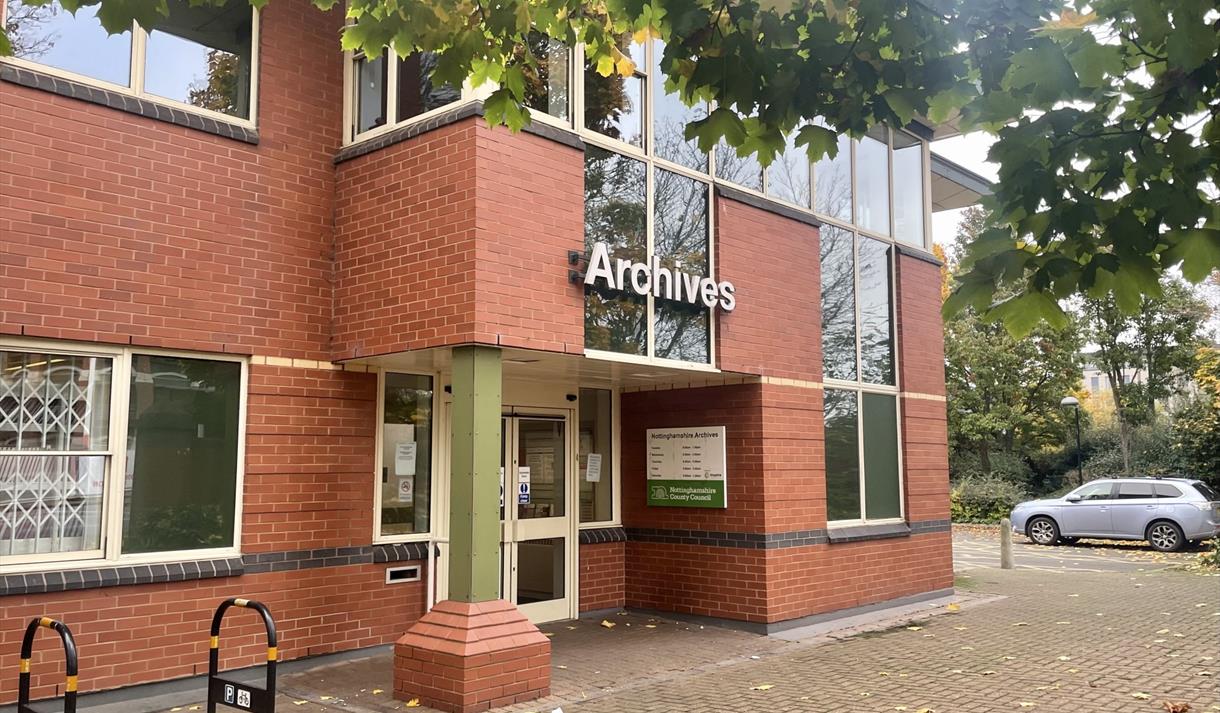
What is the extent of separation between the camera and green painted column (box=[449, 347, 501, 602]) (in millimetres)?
7352

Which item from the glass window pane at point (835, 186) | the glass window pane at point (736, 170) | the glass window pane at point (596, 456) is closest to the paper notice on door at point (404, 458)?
the glass window pane at point (596, 456)

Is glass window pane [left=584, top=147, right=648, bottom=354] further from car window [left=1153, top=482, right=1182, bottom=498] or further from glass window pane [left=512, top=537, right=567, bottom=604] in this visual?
car window [left=1153, top=482, right=1182, bottom=498]

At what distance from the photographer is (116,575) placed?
7.05 meters

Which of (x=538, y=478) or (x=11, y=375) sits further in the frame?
(x=538, y=478)

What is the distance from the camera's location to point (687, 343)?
948 centimetres

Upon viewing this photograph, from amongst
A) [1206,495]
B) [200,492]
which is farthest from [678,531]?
[1206,495]

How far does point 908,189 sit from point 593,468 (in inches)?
232

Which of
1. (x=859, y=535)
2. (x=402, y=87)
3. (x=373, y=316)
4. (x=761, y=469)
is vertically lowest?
(x=859, y=535)

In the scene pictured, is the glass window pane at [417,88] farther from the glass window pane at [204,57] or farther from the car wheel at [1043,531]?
the car wheel at [1043,531]

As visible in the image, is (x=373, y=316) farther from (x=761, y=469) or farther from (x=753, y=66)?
(x=753, y=66)

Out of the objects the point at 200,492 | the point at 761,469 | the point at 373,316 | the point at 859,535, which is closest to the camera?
the point at 200,492

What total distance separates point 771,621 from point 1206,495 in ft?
47.4

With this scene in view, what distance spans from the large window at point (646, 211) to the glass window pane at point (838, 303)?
89.6 inches

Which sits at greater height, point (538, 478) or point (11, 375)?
point (11, 375)
